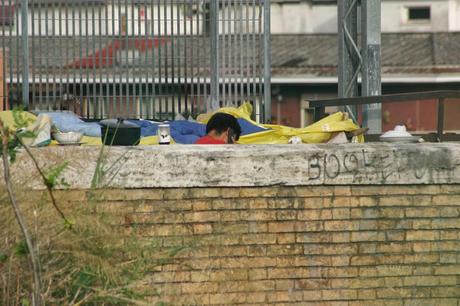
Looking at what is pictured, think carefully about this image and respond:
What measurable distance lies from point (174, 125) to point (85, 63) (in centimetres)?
275

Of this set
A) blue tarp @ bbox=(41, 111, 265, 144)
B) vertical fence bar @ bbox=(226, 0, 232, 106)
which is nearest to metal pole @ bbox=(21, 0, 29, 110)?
blue tarp @ bbox=(41, 111, 265, 144)

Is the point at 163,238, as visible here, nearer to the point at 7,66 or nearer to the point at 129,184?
the point at 129,184

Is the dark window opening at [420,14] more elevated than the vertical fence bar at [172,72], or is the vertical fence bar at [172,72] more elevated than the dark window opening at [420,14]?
the dark window opening at [420,14]

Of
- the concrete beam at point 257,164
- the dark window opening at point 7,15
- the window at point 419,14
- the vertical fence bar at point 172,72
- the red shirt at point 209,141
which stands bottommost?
the concrete beam at point 257,164

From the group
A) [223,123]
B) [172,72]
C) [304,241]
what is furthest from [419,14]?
[304,241]

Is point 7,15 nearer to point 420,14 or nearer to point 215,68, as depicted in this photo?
point 215,68

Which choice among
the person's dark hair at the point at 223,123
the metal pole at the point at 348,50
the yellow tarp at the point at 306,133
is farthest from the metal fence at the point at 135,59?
the person's dark hair at the point at 223,123

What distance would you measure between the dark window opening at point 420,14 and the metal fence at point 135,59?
38642 millimetres

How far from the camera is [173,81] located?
13.8 metres

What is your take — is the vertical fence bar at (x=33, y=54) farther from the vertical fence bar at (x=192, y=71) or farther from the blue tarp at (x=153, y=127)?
the blue tarp at (x=153, y=127)

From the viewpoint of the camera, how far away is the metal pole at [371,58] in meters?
12.6

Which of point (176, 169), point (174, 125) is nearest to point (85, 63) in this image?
point (174, 125)

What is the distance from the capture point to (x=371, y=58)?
42.0 feet

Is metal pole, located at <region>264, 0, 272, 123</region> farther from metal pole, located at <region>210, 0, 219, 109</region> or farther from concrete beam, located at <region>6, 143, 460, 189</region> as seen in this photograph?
concrete beam, located at <region>6, 143, 460, 189</region>
